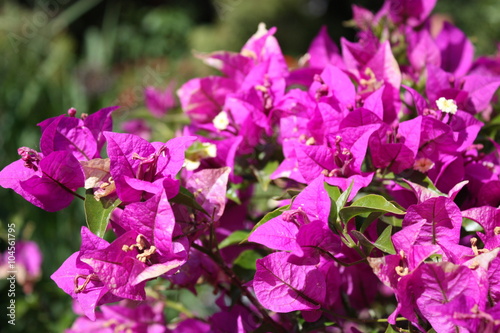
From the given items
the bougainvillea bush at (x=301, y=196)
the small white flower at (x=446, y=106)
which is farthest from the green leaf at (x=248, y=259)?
the small white flower at (x=446, y=106)

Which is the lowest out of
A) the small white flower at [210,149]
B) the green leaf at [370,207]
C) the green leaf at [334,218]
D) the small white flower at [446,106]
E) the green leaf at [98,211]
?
the green leaf at [334,218]

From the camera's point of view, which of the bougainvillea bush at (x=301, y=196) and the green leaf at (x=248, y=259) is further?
the green leaf at (x=248, y=259)

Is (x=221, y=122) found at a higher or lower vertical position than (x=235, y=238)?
higher

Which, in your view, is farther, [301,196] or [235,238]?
[235,238]

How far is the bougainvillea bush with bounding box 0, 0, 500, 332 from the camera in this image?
0.40m

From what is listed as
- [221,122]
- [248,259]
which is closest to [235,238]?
[248,259]

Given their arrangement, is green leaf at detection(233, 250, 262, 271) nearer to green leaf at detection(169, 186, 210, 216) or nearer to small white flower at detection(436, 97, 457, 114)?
green leaf at detection(169, 186, 210, 216)

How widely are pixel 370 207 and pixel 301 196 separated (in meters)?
0.06

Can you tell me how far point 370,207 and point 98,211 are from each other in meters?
0.23

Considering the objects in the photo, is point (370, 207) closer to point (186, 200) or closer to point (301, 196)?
point (301, 196)

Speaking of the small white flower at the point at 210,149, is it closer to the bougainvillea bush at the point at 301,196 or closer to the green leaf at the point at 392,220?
the bougainvillea bush at the point at 301,196

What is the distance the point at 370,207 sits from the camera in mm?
399

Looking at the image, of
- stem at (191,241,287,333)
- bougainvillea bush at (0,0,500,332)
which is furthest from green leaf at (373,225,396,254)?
stem at (191,241,287,333)

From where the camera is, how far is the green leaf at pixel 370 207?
397 mm
